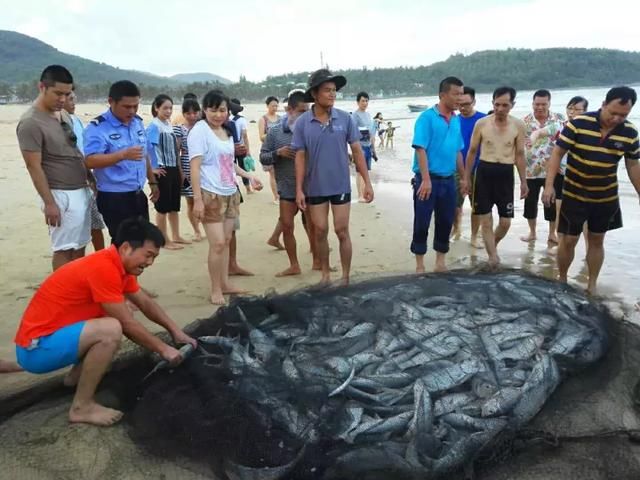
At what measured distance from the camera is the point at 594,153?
559cm

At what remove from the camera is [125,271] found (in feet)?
12.2

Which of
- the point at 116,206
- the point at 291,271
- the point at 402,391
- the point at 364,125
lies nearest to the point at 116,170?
the point at 116,206

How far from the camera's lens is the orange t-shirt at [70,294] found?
3.50 meters

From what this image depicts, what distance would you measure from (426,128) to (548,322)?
290 centimetres

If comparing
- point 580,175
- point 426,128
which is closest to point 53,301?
→ point 426,128

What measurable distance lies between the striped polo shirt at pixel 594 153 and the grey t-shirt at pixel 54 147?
5.15 m

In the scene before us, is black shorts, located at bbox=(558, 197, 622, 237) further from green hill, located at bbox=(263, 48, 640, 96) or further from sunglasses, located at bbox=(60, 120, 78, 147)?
green hill, located at bbox=(263, 48, 640, 96)

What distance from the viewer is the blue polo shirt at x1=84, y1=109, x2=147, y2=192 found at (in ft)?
16.7

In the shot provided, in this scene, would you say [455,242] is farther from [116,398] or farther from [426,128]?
[116,398]

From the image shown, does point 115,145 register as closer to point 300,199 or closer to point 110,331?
point 300,199

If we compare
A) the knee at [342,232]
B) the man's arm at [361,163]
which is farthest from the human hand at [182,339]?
the man's arm at [361,163]

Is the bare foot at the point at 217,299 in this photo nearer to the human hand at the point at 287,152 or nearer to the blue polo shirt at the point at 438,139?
the human hand at the point at 287,152

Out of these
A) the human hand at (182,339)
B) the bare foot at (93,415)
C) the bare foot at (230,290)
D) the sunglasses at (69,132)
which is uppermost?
the sunglasses at (69,132)

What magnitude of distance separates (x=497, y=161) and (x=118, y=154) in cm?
472
